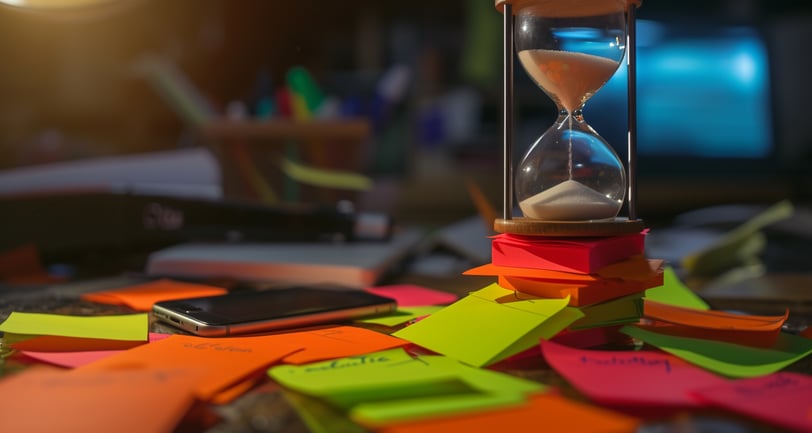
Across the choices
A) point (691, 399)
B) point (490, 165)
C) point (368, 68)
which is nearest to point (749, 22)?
point (490, 165)

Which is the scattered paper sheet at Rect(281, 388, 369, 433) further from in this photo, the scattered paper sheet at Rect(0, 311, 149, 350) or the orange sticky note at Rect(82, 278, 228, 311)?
the orange sticky note at Rect(82, 278, 228, 311)

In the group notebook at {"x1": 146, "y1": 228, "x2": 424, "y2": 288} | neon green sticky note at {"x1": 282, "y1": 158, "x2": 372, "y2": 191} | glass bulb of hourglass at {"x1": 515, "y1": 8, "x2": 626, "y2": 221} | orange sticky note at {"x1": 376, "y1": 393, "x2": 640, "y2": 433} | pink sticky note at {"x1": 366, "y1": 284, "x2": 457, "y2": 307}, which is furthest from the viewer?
neon green sticky note at {"x1": 282, "y1": 158, "x2": 372, "y2": 191}

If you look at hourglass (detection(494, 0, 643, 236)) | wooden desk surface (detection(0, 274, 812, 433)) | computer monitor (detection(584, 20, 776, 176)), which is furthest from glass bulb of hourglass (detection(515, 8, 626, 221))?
computer monitor (detection(584, 20, 776, 176))

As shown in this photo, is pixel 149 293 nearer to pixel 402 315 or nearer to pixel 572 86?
pixel 402 315

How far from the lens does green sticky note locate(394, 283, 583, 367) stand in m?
0.43

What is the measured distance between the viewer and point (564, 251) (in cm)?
49

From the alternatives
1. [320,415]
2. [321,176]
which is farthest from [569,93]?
[321,176]

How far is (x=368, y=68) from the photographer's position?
2.17 meters

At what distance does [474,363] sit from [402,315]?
0.53 feet

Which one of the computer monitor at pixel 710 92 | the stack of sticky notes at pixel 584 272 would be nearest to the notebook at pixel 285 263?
the stack of sticky notes at pixel 584 272

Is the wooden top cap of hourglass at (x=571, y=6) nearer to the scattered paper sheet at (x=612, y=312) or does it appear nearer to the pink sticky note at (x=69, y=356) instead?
the scattered paper sheet at (x=612, y=312)

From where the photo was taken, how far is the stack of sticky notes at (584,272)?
0.47 m

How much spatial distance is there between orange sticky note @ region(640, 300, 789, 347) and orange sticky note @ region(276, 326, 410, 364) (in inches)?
7.9

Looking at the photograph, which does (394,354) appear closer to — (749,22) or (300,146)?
(300,146)
